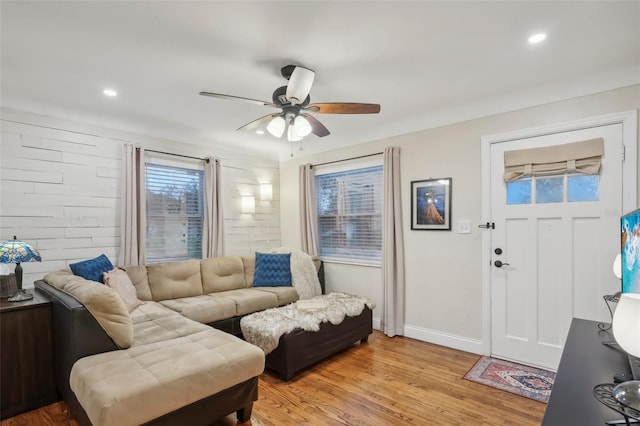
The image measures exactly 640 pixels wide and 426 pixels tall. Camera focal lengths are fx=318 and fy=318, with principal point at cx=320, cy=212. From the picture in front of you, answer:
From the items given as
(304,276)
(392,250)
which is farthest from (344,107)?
(304,276)

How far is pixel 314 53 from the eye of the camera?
226 cm

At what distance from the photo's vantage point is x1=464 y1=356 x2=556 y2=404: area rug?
252cm

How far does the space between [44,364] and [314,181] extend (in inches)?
138

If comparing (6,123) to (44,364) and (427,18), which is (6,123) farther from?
(427,18)

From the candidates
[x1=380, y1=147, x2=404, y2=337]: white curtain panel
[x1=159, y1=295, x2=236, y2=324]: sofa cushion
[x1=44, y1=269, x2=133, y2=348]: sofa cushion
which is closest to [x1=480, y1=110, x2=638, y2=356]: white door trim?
[x1=380, y1=147, x2=404, y2=337]: white curtain panel

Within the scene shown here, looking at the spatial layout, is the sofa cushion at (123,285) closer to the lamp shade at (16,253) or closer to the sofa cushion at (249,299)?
the lamp shade at (16,253)

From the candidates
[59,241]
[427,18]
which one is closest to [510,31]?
[427,18]

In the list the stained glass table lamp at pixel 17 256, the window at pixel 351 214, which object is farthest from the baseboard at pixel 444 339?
the stained glass table lamp at pixel 17 256

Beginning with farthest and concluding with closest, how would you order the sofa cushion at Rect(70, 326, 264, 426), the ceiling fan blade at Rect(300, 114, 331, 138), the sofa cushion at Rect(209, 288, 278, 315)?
the sofa cushion at Rect(209, 288, 278, 315), the ceiling fan blade at Rect(300, 114, 331, 138), the sofa cushion at Rect(70, 326, 264, 426)

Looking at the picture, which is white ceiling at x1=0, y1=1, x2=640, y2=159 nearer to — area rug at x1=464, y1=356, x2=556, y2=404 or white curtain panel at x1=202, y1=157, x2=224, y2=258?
white curtain panel at x1=202, y1=157, x2=224, y2=258

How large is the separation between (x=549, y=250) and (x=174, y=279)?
387 cm

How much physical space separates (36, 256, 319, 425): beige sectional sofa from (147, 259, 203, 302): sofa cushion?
580mm

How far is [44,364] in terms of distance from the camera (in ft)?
7.89

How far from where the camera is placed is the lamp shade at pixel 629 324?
3.17 ft
